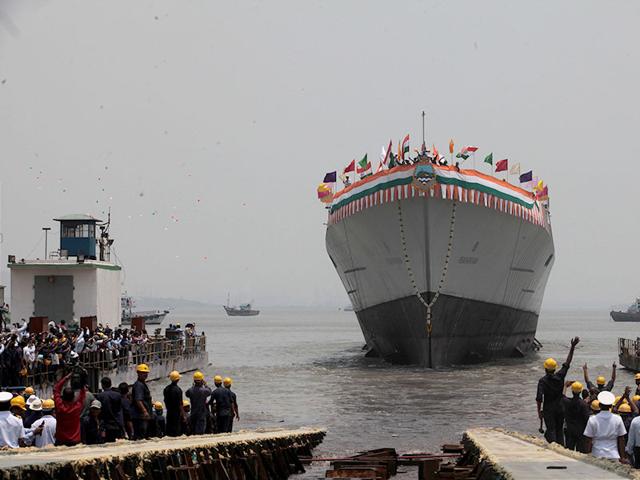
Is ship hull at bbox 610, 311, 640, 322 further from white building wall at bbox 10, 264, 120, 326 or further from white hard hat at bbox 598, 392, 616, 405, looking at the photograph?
white hard hat at bbox 598, 392, 616, 405

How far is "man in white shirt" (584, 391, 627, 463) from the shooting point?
1219cm

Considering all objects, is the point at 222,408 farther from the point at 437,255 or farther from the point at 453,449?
the point at 437,255

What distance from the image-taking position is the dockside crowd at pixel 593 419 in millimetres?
12195

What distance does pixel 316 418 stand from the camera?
2653 centimetres

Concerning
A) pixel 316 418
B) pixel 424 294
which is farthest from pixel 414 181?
pixel 316 418

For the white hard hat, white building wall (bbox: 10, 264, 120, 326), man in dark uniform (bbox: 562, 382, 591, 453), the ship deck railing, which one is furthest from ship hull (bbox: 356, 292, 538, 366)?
the white hard hat

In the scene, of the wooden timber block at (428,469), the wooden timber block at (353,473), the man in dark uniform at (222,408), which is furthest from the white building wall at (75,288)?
the wooden timber block at (353,473)

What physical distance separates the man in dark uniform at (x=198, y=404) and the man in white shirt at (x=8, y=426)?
4.45 m

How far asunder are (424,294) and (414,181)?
14.7 feet

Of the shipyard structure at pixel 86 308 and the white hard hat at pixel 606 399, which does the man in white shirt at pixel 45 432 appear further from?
the shipyard structure at pixel 86 308

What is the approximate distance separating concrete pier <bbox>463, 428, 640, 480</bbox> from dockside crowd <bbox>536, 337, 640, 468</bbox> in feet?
1.23

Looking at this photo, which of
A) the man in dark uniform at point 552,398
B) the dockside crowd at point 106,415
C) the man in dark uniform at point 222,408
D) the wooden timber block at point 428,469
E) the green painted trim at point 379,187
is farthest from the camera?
the green painted trim at point 379,187

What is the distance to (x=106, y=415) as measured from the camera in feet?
47.3

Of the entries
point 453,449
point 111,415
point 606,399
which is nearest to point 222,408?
point 111,415
